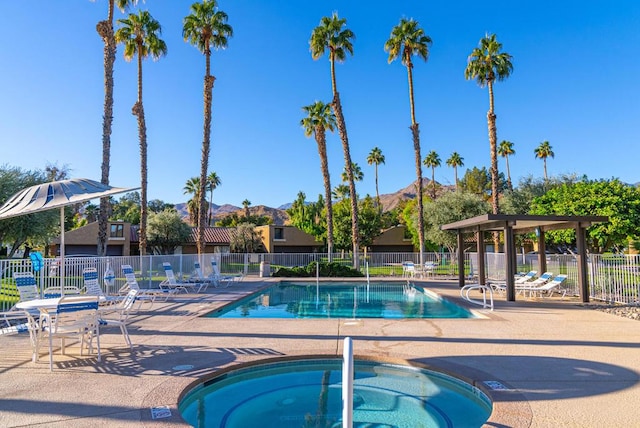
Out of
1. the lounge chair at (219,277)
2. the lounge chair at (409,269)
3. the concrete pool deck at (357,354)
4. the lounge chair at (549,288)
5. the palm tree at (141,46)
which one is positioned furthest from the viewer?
the palm tree at (141,46)

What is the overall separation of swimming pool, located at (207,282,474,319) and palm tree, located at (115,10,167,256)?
31.4 ft

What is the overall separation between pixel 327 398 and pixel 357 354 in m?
1.25

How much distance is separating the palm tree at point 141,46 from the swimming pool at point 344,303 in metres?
9.56

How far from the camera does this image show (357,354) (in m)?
6.74

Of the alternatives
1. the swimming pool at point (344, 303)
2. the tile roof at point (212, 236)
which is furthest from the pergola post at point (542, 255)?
the tile roof at point (212, 236)

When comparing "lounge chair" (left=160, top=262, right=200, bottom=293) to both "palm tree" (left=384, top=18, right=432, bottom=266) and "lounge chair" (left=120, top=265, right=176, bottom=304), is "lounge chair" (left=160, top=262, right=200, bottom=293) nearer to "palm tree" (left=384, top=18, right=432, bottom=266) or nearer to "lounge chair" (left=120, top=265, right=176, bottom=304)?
"lounge chair" (left=120, top=265, right=176, bottom=304)

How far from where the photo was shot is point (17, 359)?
653cm

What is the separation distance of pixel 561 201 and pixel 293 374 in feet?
75.7

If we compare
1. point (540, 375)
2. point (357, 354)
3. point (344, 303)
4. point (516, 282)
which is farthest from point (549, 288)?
point (357, 354)

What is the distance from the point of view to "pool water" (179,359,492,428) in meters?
4.89

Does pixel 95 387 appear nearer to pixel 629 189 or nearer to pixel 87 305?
pixel 87 305

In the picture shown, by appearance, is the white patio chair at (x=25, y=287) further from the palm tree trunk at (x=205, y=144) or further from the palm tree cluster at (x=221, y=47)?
the palm tree trunk at (x=205, y=144)

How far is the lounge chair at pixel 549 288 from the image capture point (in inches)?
553

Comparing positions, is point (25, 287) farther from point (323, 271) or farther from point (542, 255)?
point (323, 271)
